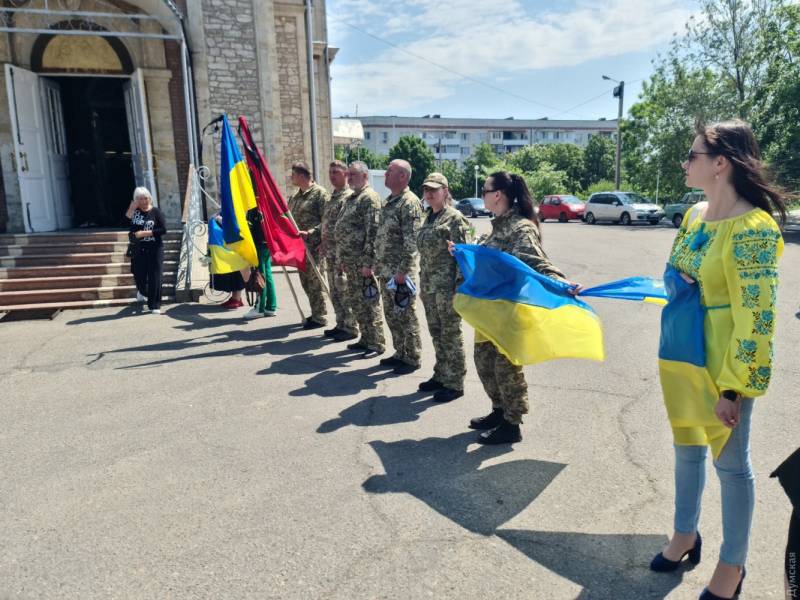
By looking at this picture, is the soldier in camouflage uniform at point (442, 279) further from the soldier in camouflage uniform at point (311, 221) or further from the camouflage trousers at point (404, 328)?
the soldier in camouflage uniform at point (311, 221)

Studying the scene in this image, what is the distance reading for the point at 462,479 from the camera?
362 cm

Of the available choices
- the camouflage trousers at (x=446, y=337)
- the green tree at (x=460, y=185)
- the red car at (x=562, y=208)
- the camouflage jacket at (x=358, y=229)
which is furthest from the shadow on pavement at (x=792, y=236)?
the green tree at (x=460, y=185)

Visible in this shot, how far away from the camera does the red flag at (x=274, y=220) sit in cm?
710

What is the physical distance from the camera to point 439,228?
4762 millimetres

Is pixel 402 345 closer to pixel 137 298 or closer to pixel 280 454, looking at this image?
pixel 280 454

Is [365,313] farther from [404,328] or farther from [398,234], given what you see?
[398,234]

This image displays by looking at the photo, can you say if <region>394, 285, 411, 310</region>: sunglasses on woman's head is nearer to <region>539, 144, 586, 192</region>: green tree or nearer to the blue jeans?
the blue jeans

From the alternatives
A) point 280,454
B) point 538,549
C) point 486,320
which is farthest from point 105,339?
point 538,549

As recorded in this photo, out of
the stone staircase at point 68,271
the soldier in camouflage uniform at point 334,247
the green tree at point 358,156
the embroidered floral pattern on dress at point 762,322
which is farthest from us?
the green tree at point 358,156

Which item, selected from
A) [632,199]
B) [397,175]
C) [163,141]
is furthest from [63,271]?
[632,199]

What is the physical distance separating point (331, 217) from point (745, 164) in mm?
5001

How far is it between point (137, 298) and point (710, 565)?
8615mm

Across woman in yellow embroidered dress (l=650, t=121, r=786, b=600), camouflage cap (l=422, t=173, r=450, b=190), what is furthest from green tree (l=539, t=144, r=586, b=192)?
woman in yellow embroidered dress (l=650, t=121, r=786, b=600)

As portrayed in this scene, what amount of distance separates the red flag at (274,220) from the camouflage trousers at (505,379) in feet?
11.8
